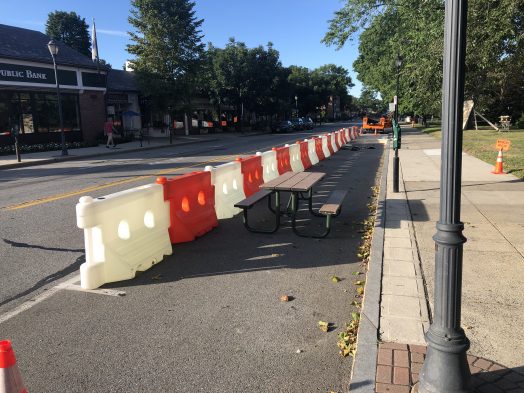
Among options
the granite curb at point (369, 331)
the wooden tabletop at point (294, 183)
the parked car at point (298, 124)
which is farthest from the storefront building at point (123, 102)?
the granite curb at point (369, 331)

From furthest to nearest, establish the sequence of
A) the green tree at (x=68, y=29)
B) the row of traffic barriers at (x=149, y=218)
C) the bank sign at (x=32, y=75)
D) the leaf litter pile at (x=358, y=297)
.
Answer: the green tree at (x=68, y=29)
the bank sign at (x=32, y=75)
the row of traffic barriers at (x=149, y=218)
the leaf litter pile at (x=358, y=297)

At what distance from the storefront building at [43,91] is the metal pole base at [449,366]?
1038 inches

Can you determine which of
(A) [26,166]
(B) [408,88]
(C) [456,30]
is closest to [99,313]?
(C) [456,30]

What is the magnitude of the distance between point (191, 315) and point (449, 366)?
236cm

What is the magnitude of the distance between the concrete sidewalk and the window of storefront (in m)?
24.1

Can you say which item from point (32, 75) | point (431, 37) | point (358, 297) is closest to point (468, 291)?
point (358, 297)

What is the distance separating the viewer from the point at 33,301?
15.4 feet

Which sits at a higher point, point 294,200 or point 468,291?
point 294,200

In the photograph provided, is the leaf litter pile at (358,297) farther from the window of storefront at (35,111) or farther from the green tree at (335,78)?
the green tree at (335,78)

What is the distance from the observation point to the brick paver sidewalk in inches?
119

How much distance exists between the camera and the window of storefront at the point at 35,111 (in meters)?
A: 25.9

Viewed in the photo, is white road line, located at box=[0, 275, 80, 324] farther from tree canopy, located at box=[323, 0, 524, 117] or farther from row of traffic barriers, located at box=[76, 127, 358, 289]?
tree canopy, located at box=[323, 0, 524, 117]

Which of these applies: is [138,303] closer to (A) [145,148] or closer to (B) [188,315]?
(B) [188,315]

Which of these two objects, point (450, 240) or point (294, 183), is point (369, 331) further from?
point (294, 183)
